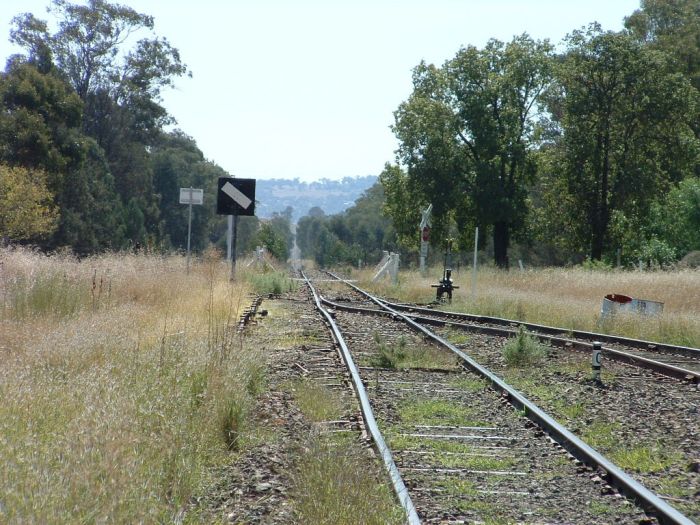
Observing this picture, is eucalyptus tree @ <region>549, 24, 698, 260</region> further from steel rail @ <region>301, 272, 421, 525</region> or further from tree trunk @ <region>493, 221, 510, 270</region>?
steel rail @ <region>301, 272, 421, 525</region>

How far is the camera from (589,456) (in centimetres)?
717

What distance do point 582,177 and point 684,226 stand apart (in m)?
5.30

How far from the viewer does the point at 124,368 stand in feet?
26.5

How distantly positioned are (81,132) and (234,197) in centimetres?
3751

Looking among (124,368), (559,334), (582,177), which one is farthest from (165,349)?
(582,177)

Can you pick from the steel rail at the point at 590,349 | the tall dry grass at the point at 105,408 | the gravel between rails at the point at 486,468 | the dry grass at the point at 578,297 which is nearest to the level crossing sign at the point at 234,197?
the steel rail at the point at 590,349

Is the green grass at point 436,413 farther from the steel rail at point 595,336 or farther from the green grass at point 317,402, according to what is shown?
the steel rail at point 595,336

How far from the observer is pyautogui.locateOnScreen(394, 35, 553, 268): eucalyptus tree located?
4506cm

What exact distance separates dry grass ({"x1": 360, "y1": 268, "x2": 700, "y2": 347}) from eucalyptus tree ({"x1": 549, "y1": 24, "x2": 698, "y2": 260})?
10.6 m

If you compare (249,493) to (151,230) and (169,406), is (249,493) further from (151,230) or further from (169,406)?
(151,230)

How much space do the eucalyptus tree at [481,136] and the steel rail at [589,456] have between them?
1334 inches

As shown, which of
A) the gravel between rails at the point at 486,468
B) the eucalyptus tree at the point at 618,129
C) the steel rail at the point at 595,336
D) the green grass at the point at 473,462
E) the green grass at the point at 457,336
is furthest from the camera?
the eucalyptus tree at the point at 618,129

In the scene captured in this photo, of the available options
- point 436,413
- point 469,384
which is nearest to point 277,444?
point 436,413

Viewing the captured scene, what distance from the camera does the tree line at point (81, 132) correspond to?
A: 1768 inches
